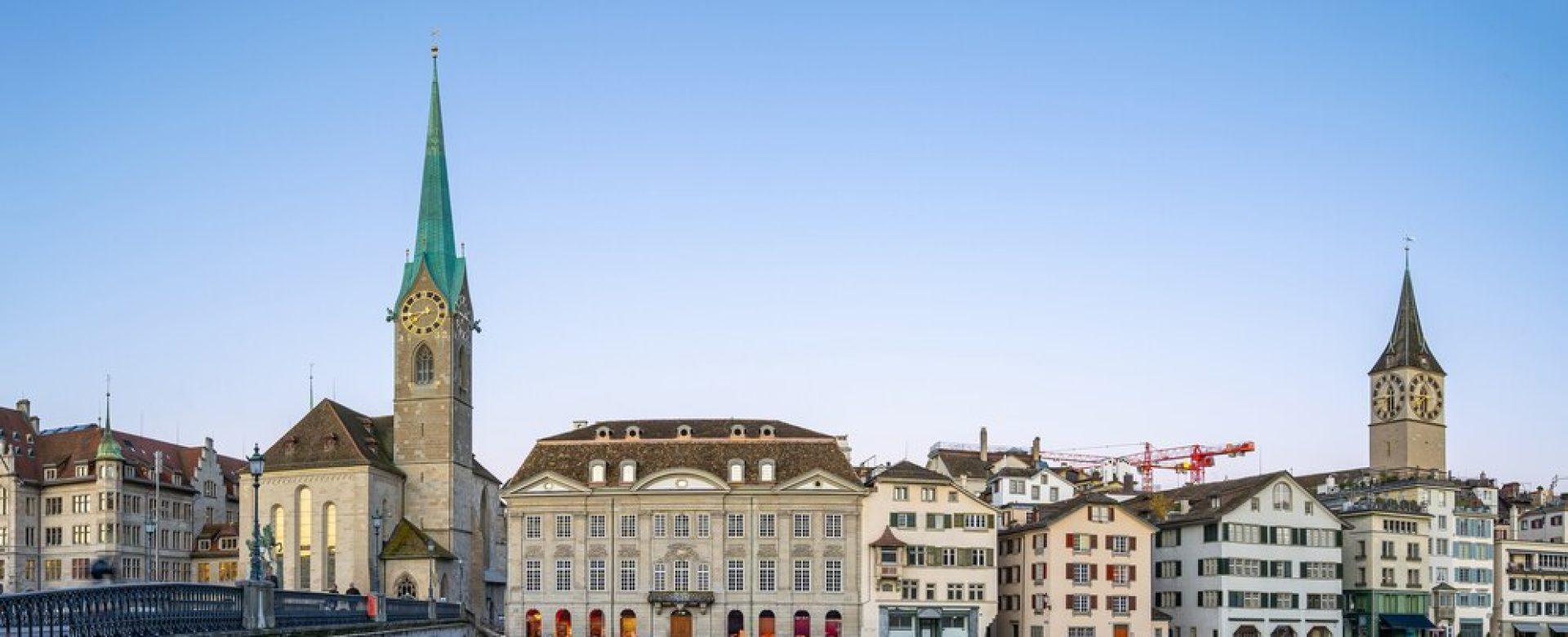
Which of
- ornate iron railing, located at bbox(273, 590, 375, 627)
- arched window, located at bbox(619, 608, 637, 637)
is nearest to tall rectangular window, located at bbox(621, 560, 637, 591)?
arched window, located at bbox(619, 608, 637, 637)

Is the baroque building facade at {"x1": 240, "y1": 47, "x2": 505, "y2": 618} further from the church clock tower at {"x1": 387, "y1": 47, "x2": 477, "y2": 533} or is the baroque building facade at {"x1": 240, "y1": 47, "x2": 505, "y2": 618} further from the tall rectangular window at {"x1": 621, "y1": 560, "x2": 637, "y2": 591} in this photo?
the tall rectangular window at {"x1": 621, "y1": 560, "x2": 637, "y2": 591}

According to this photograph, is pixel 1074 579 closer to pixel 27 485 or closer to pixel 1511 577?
pixel 1511 577

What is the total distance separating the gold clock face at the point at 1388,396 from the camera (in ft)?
459

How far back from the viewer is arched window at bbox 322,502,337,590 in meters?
99.2

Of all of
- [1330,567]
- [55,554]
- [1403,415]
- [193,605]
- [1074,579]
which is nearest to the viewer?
[193,605]

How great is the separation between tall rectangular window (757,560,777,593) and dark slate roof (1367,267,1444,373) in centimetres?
6641

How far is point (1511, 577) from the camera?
114750 millimetres

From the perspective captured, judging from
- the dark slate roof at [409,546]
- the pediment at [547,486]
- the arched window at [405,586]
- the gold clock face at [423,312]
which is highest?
the gold clock face at [423,312]

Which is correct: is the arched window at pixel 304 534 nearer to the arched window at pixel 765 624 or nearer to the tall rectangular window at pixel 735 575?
the tall rectangular window at pixel 735 575

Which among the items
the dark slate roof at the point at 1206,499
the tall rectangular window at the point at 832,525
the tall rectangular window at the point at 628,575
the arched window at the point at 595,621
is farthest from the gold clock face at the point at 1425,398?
the arched window at the point at 595,621

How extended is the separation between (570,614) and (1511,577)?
6064 cm

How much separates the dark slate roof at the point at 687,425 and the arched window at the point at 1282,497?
25.6m

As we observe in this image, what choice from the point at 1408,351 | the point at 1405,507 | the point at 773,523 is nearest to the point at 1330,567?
the point at 1405,507

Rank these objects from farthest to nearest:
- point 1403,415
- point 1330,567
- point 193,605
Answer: point 1403,415, point 1330,567, point 193,605
